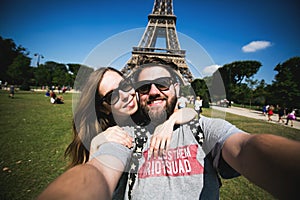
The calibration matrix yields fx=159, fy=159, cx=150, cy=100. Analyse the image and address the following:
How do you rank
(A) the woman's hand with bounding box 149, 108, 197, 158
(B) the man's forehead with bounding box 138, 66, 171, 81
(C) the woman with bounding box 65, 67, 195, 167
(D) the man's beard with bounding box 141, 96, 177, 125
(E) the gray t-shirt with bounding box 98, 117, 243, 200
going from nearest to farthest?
(E) the gray t-shirt with bounding box 98, 117, 243, 200 < (A) the woman's hand with bounding box 149, 108, 197, 158 < (D) the man's beard with bounding box 141, 96, 177, 125 < (B) the man's forehead with bounding box 138, 66, 171, 81 < (C) the woman with bounding box 65, 67, 195, 167

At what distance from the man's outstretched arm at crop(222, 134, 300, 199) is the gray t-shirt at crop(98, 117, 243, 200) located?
0.73 feet

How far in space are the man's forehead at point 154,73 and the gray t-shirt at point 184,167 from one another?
2.80ft

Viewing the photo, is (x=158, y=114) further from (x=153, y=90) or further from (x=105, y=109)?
(x=105, y=109)

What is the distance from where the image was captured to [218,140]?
1.29 m

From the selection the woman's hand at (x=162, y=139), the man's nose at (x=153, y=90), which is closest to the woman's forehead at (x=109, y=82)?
the man's nose at (x=153, y=90)

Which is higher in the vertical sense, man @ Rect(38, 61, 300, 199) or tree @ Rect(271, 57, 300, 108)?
tree @ Rect(271, 57, 300, 108)

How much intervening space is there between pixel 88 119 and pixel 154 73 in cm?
111

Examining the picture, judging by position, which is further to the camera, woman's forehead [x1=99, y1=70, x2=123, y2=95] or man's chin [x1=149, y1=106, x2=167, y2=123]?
woman's forehead [x1=99, y1=70, x2=123, y2=95]

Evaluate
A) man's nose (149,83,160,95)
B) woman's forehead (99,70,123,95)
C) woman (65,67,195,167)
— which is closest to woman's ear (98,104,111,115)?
woman (65,67,195,167)

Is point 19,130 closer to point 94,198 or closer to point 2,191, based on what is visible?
point 2,191

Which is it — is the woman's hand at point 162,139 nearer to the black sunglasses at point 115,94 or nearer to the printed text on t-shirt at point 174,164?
the printed text on t-shirt at point 174,164

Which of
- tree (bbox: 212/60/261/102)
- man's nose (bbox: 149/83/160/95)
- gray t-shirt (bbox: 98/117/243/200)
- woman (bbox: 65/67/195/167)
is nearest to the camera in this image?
gray t-shirt (bbox: 98/117/243/200)

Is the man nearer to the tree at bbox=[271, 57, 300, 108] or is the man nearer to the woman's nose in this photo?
the woman's nose

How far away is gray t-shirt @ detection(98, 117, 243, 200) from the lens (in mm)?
1248
